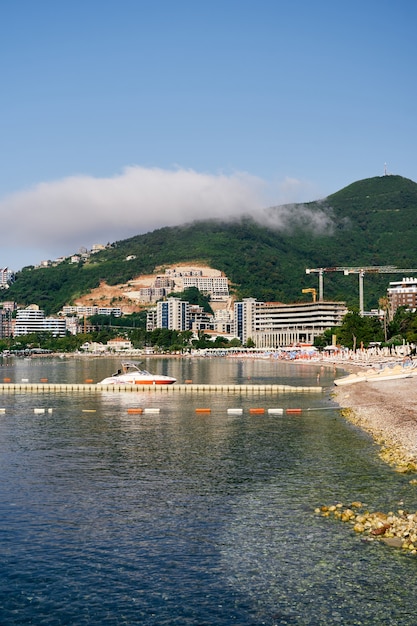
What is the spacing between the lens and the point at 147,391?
300ft

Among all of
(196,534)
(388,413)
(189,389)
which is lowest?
(196,534)

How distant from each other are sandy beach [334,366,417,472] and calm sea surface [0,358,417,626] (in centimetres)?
138

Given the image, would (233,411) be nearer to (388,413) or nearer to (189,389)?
(388,413)

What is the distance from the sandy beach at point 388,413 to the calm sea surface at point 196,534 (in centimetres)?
138

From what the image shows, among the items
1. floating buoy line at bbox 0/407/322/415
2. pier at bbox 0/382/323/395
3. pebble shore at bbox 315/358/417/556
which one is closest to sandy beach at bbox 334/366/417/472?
pebble shore at bbox 315/358/417/556

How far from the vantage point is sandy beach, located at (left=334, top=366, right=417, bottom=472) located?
38.2 metres

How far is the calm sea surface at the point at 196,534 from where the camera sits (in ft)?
61.7

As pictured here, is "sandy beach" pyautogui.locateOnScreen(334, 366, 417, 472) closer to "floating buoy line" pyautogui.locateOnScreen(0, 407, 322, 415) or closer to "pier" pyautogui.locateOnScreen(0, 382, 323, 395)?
"floating buoy line" pyautogui.locateOnScreen(0, 407, 322, 415)

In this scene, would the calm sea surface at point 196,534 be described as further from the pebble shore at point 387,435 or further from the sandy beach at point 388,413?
the sandy beach at point 388,413

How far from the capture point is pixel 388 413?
55844 millimetres

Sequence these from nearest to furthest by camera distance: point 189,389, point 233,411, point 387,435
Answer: point 387,435 < point 233,411 < point 189,389

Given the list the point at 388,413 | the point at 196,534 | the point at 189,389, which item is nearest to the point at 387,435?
the point at 388,413

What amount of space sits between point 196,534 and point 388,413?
34.3 m

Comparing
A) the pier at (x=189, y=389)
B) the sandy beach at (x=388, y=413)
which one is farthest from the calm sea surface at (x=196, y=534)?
the pier at (x=189, y=389)
